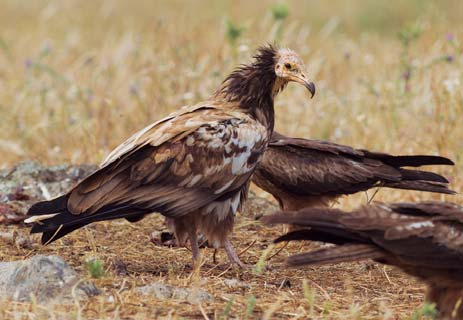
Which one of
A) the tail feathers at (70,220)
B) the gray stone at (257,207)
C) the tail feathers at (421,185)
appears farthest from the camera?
the gray stone at (257,207)

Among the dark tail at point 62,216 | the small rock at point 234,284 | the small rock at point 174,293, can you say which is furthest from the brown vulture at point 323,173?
the small rock at point 174,293

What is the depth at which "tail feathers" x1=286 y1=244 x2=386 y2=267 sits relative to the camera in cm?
418

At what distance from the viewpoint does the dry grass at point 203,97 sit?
486cm

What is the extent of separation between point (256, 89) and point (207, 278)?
54.7 inches

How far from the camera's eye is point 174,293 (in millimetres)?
4574

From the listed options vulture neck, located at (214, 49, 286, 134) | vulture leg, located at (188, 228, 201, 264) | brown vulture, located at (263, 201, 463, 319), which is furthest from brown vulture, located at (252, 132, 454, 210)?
brown vulture, located at (263, 201, 463, 319)

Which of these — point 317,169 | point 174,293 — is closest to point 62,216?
point 174,293

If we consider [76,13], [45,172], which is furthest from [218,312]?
[76,13]

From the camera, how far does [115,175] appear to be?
17.7 feet

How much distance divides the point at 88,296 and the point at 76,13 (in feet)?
34.7

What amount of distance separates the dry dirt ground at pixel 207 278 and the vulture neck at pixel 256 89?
82 centimetres

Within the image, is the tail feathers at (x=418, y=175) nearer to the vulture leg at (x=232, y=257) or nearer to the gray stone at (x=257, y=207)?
the gray stone at (x=257, y=207)

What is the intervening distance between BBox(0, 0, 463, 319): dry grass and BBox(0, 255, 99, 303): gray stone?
0.12 m

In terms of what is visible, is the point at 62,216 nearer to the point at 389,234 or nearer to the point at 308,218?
the point at 308,218
